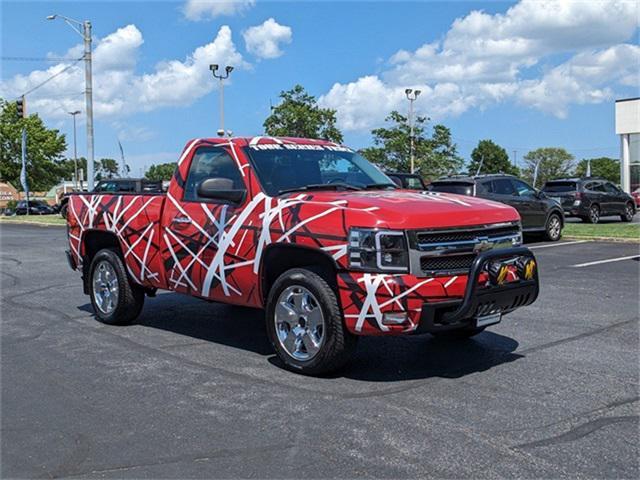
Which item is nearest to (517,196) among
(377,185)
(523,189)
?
(523,189)

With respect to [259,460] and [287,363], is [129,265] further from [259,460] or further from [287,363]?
[259,460]

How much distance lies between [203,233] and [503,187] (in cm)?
1165

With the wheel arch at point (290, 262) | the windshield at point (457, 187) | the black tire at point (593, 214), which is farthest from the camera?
the black tire at point (593, 214)

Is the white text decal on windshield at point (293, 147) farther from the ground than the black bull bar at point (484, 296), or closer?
farther from the ground

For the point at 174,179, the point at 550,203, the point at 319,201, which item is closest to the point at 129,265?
the point at 174,179

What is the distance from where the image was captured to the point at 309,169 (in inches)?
251

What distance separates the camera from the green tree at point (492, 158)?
94062mm

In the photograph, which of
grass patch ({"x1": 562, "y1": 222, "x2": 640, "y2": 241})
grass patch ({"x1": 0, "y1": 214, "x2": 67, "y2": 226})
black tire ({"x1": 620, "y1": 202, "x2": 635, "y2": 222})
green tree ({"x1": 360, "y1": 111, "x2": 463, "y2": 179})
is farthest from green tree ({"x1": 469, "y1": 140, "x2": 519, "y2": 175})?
grass patch ({"x1": 562, "y1": 222, "x2": 640, "y2": 241})

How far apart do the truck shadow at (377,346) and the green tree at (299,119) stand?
3591cm

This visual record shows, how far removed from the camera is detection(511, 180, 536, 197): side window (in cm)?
1694

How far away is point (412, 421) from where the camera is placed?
447 centimetres

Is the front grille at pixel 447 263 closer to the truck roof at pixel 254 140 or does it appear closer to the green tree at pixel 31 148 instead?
the truck roof at pixel 254 140

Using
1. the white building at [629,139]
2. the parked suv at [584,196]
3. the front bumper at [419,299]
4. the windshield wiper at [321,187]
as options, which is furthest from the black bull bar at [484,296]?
the white building at [629,139]

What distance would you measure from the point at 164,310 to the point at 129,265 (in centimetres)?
136
